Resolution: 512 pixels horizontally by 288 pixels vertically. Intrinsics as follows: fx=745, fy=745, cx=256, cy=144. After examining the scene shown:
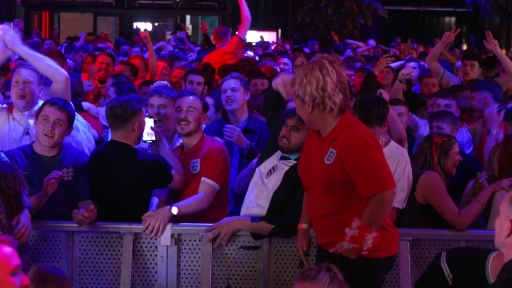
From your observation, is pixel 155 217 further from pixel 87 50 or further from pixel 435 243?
pixel 87 50

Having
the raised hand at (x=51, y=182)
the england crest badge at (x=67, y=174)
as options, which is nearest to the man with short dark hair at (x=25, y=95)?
the england crest badge at (x=67, y=174)

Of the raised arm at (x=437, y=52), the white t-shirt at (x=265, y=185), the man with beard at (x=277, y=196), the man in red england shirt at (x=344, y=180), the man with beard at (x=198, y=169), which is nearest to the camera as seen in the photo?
the man in red england shirt at (x=344, y=180)

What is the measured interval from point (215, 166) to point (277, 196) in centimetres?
73

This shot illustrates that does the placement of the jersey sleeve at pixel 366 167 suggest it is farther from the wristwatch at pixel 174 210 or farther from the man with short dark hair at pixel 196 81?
the man with short dark hair at pixel 196 81

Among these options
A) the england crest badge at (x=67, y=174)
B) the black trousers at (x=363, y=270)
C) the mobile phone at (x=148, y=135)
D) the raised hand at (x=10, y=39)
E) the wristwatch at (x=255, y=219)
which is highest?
the raised hand at (x=10, y=39)

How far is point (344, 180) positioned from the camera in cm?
339

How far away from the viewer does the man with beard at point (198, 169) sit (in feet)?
15.0

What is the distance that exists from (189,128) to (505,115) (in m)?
2.48

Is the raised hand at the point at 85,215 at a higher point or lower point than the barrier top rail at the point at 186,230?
higher

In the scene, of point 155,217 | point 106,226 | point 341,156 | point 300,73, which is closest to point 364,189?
point 341,156

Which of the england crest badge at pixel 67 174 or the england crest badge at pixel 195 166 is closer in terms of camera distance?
the england crest badge at pixel 67 174

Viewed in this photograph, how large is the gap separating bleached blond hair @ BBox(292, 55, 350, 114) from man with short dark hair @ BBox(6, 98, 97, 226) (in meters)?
1.57

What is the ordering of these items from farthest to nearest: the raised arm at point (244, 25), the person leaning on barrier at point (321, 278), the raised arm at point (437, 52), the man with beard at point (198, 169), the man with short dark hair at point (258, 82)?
the raised arm at point (244, 25), the raised arm at point (437, 52), the man with short dark hair at point (258, 82), the man with beard at point (198, 169), the person leaning on barrier at point (321, 278)

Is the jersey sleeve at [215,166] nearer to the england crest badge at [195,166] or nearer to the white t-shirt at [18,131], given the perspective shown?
the england crest badge at [195,166]
